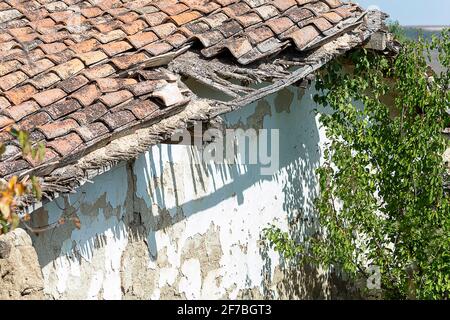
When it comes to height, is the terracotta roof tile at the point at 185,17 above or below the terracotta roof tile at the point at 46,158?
above

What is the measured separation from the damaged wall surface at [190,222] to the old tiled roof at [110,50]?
50 cm

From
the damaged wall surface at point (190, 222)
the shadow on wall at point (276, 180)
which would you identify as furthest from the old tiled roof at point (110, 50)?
the shadow on wall at point (276, 180)

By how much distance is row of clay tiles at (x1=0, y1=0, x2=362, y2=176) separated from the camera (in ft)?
16.3

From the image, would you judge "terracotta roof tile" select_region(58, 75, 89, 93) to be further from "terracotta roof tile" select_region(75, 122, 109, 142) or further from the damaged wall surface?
the damaged wall surface

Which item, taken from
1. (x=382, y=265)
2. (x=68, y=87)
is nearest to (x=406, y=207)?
(x=382, y=265)

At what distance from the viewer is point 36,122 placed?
4945mm

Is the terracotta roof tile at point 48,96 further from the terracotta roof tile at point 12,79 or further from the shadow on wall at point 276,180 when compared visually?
the shadow on wall at point 276,180

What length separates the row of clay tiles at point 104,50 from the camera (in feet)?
16.3

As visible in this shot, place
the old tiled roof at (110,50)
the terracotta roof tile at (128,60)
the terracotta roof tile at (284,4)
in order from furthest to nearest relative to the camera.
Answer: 1. the terracotta roof tile at (284,4)
2. the terracotta roof tile at (128,60)
3. the old tiled roof at (110,50)

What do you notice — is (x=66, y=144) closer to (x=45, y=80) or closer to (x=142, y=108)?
(x=142, y=108)

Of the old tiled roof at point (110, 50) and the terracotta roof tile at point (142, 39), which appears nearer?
the old tiled roof at point (110, 50)

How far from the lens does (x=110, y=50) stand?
5.75 m

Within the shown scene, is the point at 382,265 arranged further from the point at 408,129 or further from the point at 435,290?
the point at 408,129

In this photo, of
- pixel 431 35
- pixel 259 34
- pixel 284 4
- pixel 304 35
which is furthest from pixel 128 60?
pixel 431 35
